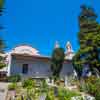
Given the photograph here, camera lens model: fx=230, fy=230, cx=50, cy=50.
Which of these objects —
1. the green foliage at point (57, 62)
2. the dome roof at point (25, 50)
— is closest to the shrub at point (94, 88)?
the green foliage at point (57, 62)

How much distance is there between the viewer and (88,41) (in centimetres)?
2825

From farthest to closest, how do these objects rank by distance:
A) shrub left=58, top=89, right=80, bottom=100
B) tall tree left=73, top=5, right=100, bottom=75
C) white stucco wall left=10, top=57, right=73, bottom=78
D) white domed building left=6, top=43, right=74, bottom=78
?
white stucco wall left=10, top=57, right=73, bottom=78 → white domed building left=6, top=43, right=74, bottom=78 → tall tree left=73, top=5, right=100, bottom=75 → shrub left=58, top=89, right=80, bottom=100

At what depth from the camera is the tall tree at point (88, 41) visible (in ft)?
90.1

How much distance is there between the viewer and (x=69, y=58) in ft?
118

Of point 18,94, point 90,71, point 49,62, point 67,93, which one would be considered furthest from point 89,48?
point 18,94

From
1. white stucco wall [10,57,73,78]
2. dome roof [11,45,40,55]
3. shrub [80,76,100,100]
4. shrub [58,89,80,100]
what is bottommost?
shrub [58,89,80,100]

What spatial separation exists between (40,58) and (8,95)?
42.7ft

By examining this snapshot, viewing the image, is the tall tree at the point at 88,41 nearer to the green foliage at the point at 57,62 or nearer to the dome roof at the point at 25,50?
the green foliage at the point at 57,62

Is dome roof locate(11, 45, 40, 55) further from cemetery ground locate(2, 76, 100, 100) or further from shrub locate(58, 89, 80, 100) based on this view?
shrub locate(58, 89, 80, 100)

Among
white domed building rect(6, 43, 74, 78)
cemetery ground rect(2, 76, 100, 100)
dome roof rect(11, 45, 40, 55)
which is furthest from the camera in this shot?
dome roof rect(11, 45, 40, 55)

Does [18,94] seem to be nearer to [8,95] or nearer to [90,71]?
[8,95]

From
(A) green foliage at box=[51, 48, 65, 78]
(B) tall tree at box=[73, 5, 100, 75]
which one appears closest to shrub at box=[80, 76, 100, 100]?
(B) tall tree at box=[73, 5, 100, 75]

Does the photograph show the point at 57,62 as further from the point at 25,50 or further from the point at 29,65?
the point at 25,50

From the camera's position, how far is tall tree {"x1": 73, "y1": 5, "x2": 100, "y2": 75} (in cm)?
2745
